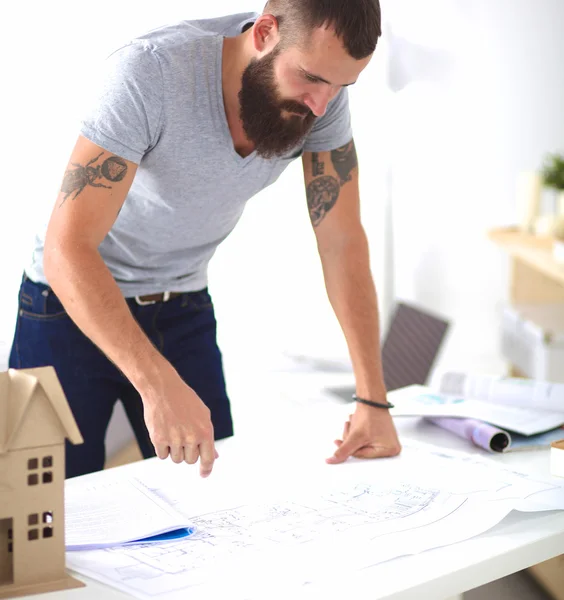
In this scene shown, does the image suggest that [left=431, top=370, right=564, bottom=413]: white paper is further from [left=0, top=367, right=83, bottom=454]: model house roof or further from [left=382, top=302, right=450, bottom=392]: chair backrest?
[left=0, top=367, right=83, bottom=454]: model house roof

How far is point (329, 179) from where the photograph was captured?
154 cm

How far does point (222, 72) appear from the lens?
140 centimetres

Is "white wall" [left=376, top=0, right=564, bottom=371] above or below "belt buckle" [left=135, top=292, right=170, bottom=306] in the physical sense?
above

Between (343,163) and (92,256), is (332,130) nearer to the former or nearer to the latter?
(343,163)

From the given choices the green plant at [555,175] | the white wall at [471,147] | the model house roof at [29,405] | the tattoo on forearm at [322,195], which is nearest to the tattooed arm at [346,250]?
the tattoo on forearm at [322,195]

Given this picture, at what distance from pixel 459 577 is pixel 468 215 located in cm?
369

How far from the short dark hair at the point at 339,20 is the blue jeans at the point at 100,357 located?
1.88ft

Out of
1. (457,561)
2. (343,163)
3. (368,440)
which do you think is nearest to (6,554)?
(457,561)

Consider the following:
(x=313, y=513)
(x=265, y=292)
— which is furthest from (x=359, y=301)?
(x=265, y=292)

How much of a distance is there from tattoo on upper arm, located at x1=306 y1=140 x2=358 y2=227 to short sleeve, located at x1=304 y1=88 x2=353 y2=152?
0.01m

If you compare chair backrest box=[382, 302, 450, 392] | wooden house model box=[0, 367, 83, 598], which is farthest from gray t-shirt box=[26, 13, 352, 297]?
chair backrest box=[382, 302, 450, 392]

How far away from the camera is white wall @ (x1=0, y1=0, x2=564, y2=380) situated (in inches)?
118

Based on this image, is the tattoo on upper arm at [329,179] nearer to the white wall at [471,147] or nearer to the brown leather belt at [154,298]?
the brown leather belt at [154,298]

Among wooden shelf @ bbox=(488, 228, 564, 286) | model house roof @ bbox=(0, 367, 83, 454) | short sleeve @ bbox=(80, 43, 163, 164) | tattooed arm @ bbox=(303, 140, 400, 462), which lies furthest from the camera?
wooden shelf @ bbox=(488, 228, 564, 286)
